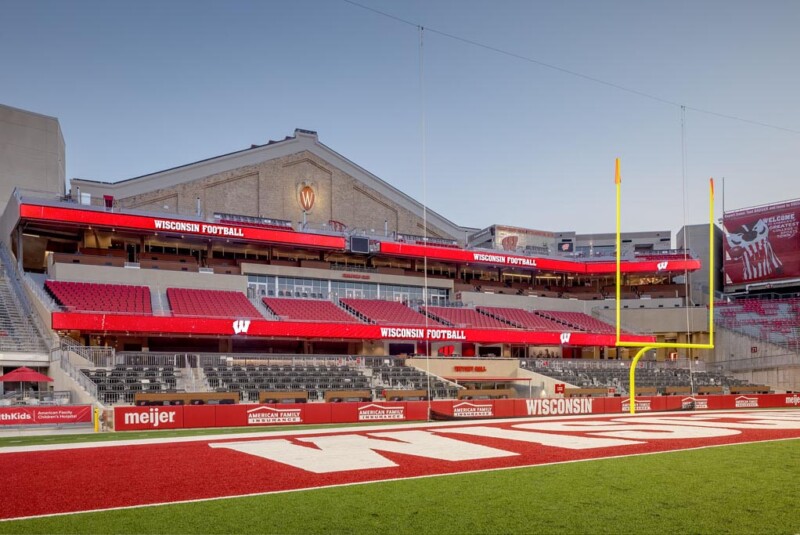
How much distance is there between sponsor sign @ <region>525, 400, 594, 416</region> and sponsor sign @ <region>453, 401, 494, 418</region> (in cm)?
230

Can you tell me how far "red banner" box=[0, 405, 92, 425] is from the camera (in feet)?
66.6

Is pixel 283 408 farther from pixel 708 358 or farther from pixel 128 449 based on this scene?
pixel 708 358

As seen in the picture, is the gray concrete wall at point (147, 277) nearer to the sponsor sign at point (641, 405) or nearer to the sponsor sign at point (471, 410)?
the sponsor sign at point (471, 410)


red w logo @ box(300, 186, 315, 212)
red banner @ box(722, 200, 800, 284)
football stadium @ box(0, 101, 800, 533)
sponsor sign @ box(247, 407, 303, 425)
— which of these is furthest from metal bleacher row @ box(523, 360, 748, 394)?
sponsor sign @ box(247, 407, 303, 425)

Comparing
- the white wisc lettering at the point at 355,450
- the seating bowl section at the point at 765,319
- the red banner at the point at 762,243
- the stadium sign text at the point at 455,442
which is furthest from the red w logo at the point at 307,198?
the red banner at the point at 762,243

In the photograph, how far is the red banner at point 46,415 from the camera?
20.3 m

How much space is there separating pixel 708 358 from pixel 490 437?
132 feet

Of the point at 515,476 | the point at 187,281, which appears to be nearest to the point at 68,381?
the point at 187,281

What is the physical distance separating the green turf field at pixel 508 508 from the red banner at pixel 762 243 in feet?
168

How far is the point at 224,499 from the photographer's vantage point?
25.7 ft

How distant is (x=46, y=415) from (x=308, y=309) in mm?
19091

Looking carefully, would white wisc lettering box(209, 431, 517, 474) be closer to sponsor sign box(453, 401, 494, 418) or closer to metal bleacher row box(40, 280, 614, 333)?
sponsor sign box(453, 401, 494, 418)

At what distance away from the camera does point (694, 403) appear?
30.6 m

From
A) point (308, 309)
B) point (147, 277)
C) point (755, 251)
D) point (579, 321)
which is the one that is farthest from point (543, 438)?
point (755, 251)
